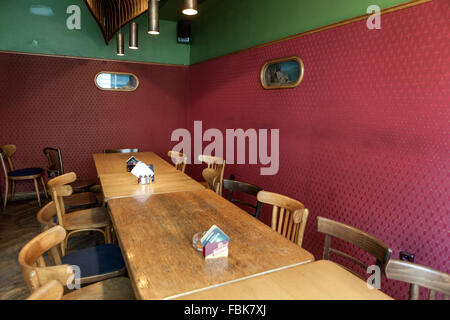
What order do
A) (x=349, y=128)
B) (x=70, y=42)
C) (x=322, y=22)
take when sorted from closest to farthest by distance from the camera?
(x=349, y=128) → (x=322, y=22) → (x=70, y=42)

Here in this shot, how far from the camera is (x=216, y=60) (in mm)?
5055

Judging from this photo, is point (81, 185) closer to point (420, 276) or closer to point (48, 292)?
point (48, 292)

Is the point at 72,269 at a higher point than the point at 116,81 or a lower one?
lower

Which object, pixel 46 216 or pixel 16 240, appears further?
pixel 16 240

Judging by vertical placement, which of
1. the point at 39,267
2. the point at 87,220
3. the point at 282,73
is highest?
the point at 282,73

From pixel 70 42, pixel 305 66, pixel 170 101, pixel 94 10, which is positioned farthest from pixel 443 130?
pixel 70 42

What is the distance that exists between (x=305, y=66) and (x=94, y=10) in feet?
8.91

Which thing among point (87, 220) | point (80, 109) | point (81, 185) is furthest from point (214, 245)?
point (80, 109)

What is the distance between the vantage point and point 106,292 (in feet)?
5.59

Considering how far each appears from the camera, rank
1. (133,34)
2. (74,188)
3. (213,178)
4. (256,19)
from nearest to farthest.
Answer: (213,178), (133,34), (256,19), (74,188)

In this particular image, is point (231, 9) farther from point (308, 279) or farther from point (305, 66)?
point (308, 279)

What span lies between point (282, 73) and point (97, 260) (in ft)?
9.18

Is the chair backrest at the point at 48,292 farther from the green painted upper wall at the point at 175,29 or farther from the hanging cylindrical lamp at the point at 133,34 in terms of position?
the hanging cylindrical lamp at the point at 133,34

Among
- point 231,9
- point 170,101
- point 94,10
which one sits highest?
point 231,9
